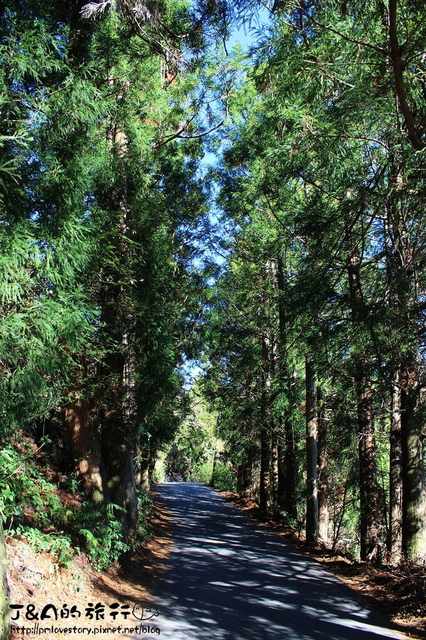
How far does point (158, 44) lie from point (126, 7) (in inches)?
33.7

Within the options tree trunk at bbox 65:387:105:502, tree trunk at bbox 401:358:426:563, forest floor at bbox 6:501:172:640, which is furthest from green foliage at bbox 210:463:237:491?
forest floor at bbox 6:501:172:640

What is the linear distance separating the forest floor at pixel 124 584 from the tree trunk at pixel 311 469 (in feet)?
6.45

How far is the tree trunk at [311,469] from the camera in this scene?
41.9 feet

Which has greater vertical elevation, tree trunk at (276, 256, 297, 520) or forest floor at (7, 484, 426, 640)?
tree trunk at (276, 256, 297, 520)

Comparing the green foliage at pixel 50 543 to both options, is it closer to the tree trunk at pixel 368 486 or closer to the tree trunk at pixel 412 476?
the tree trunk at pixel 412 476

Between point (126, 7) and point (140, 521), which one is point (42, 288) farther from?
point (140, 521)

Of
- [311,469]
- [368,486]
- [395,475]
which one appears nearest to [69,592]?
[368,486]

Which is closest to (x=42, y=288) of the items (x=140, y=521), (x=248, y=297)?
(x=140, y=521)

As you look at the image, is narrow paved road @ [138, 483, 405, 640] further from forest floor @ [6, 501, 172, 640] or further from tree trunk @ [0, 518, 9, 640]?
tree trunk @ [0, 518, 9, 640]

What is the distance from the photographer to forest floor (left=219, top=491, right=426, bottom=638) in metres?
6.64

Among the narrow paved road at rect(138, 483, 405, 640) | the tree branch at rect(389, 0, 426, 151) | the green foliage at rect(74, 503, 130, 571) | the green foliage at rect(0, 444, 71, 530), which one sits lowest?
the narrow paved road at rect(138, 483, 405, 640)

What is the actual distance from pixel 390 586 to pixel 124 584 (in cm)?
427

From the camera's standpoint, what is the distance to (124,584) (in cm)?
736

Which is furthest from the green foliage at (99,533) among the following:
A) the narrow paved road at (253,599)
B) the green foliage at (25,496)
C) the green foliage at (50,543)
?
the narrow paved road at (253,599)
